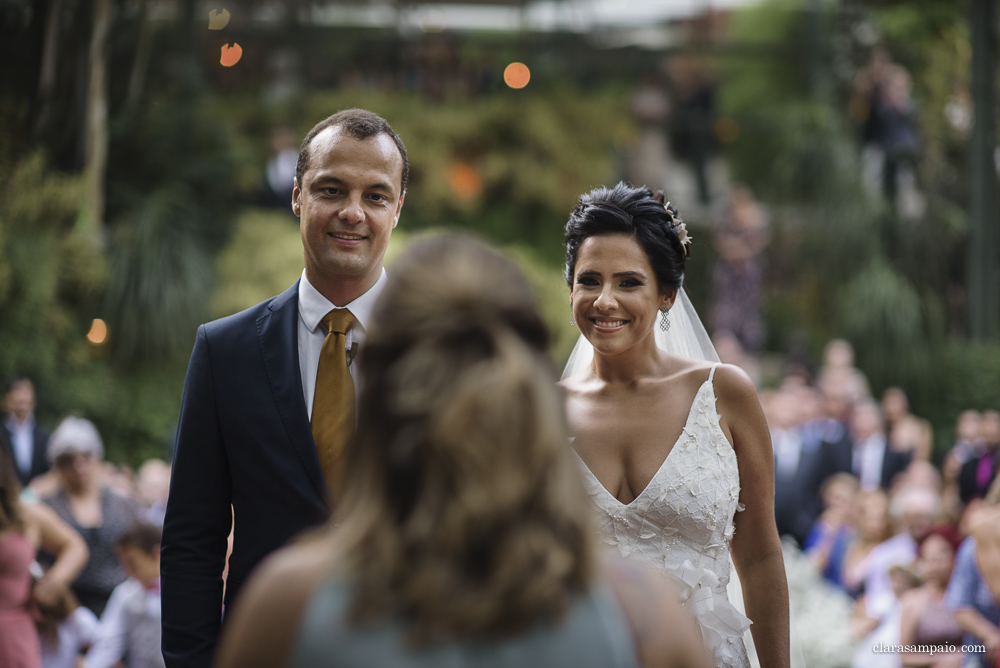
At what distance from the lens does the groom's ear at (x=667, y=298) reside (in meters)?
3.07

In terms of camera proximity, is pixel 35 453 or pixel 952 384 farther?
pixel 952 384

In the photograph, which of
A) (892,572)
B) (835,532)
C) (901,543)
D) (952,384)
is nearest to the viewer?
(892,572)

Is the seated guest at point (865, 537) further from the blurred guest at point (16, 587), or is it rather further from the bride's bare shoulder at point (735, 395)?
the blurred guest at point (16, 587)

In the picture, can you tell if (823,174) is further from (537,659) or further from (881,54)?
(537,659)

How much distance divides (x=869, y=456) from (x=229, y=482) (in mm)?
7903

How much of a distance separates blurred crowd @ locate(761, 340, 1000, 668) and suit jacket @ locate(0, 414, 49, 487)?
5785mm

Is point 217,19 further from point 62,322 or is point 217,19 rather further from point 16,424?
point 16,424

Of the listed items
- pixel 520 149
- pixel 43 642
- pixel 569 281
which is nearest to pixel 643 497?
pixel 569 281

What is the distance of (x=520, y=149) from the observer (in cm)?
1329

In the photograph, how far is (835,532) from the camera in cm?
766

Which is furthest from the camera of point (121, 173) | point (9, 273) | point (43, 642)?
point (121, 173)

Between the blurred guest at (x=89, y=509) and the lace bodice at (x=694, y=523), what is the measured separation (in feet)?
12.9

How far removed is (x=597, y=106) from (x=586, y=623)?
12743mm

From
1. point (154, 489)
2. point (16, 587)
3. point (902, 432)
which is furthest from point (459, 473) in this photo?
point (902, 432)
